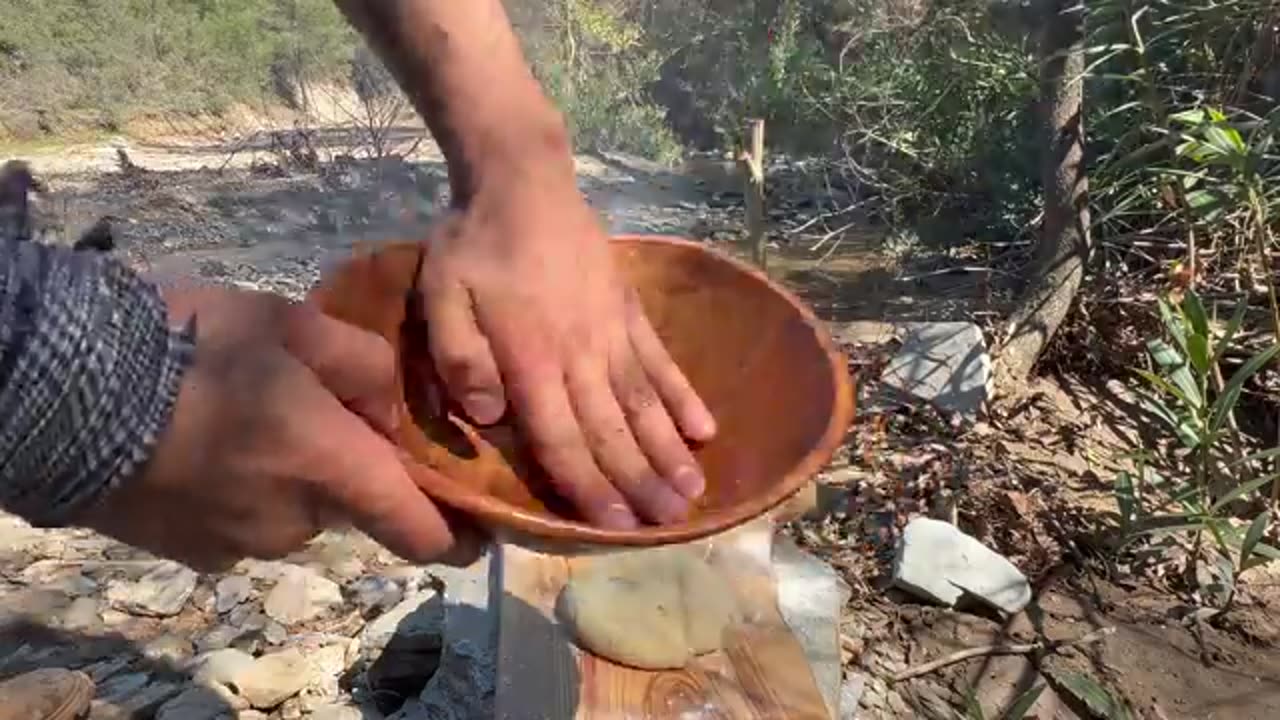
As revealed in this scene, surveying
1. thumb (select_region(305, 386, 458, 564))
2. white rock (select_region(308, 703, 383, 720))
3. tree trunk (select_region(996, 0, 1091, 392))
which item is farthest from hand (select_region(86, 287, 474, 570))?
tree trunk (select_region(996, 0, 1091, 392))

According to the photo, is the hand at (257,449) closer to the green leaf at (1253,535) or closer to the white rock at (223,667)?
the white rock at (223,667)

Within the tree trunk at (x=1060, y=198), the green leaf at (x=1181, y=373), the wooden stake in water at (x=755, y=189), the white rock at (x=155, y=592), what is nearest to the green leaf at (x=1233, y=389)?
the green leaf at (x=1181, y=373)

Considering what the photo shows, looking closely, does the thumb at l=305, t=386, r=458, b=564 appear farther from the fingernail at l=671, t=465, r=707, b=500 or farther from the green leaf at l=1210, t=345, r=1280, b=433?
the green leaf at l=1210, t=345, r=1280, b=433

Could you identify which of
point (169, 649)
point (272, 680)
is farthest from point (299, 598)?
point (272, 680)

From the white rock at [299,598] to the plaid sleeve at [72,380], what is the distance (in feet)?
6.19

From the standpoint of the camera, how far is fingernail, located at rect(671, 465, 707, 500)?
113 cm

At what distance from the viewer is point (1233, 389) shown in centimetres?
222

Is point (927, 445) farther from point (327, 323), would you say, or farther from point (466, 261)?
point (327, 323)

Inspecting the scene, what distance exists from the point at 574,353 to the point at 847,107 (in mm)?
5345

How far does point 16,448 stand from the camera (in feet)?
2.34

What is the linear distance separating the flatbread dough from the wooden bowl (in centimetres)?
39

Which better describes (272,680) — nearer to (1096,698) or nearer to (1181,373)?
(1096,698)

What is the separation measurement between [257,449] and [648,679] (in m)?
0.97

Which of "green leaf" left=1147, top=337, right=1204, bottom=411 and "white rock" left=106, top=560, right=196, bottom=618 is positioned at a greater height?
"green leaf" left=1147, top=337, right=1204, bottom=411
